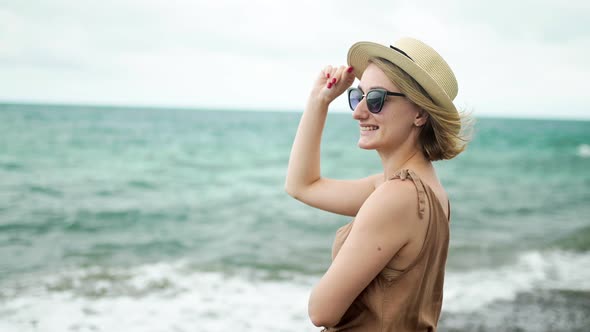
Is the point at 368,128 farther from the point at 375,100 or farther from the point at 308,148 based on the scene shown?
the point at 308,148

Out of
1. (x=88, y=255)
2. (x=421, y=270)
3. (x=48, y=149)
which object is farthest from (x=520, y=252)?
(x=48, y=149)

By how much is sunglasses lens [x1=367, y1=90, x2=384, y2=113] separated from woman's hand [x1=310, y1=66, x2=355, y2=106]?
38 centimetres

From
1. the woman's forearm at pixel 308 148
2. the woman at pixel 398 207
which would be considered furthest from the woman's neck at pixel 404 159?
the woman's forearm at pixel 308 148

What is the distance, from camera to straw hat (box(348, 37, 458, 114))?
1.96 meters

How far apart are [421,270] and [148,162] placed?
85.7ft

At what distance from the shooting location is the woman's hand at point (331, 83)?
2.43m

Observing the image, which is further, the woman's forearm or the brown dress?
the woman's forearm

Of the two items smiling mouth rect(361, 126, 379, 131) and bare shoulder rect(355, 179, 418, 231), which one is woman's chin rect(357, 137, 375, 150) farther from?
bare shoulder rect(355, 179, 418, 231)

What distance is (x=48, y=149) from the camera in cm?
2952

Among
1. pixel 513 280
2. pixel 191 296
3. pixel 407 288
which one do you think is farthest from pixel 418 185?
pixel 513 280

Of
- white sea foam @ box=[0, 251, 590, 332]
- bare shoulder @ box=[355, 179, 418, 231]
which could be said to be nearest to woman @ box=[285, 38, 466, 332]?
bare shoulder @ box=[355, 179, 418, 231]

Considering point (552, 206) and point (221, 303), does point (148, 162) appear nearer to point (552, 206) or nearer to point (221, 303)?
point (552, 206)

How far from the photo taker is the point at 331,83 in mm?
2422

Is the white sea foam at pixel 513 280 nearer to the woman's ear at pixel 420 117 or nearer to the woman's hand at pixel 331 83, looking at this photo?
the woman's hand at pixel 331 83
